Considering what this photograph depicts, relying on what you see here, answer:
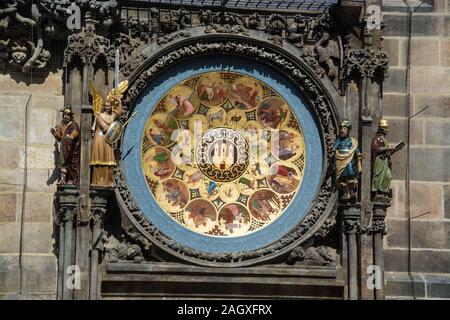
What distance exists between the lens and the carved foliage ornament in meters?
18.1

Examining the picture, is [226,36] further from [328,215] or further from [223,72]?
[328,215]

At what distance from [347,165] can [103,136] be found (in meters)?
2.53

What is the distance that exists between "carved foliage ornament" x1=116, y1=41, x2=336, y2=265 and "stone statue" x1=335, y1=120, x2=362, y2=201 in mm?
176

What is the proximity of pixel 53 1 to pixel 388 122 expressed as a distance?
12.3 ft

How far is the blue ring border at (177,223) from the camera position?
59.9 feet

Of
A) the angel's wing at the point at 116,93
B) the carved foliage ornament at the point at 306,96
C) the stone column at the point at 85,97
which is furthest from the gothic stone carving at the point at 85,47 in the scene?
the carved foliage ornament at the point at 306,96

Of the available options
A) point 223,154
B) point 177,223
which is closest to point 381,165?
point 223,154

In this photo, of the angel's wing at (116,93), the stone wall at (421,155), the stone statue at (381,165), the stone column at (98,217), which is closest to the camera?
the stone column at (98,217)

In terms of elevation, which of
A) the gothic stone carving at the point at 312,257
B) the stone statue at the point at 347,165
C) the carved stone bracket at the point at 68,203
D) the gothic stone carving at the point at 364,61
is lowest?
the gothic stone carving at the point at 312,257

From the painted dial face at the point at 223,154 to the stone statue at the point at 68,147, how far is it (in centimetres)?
78

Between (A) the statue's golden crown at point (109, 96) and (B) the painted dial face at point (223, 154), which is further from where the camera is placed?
(B) the painted dial face at point (223, 154)

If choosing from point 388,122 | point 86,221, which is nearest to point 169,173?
point 86,221

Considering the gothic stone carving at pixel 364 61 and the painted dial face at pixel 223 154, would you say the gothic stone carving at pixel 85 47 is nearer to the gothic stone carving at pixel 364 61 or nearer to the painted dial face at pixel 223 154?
the painted dial face at pixel 223 154

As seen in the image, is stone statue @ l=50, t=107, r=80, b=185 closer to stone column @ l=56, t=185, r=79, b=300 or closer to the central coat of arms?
stone column @ l=56, t=185, r=79, b=300
